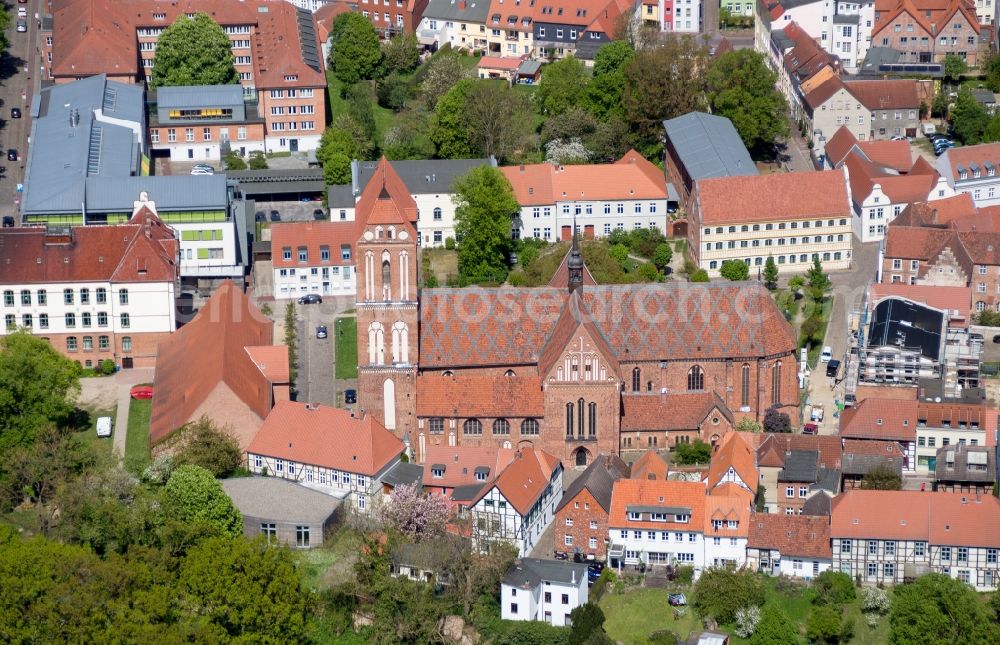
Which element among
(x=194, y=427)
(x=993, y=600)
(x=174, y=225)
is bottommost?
(x=993, y=600)

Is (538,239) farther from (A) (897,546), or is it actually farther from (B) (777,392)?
(A) (897,546)

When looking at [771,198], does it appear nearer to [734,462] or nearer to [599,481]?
[734,462]

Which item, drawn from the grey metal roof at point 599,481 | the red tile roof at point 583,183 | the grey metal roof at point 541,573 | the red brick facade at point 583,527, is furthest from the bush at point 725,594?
the red tile roof at point 583,183

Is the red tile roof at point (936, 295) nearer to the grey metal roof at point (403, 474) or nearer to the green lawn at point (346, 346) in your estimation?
the green lawn at point (346, 346)

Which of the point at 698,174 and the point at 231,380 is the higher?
the point at 698,174

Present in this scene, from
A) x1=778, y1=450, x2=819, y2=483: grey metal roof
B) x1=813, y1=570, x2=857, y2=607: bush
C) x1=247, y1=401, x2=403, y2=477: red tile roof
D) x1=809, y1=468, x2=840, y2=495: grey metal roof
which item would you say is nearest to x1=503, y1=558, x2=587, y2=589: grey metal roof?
x1=247, y1=401, x2=403, y2=477: red tile roof

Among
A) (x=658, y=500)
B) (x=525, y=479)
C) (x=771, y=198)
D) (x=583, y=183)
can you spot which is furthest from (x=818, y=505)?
(x=583, y=183)

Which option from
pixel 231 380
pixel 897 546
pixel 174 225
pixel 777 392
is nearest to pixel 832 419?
pixel 777 392
